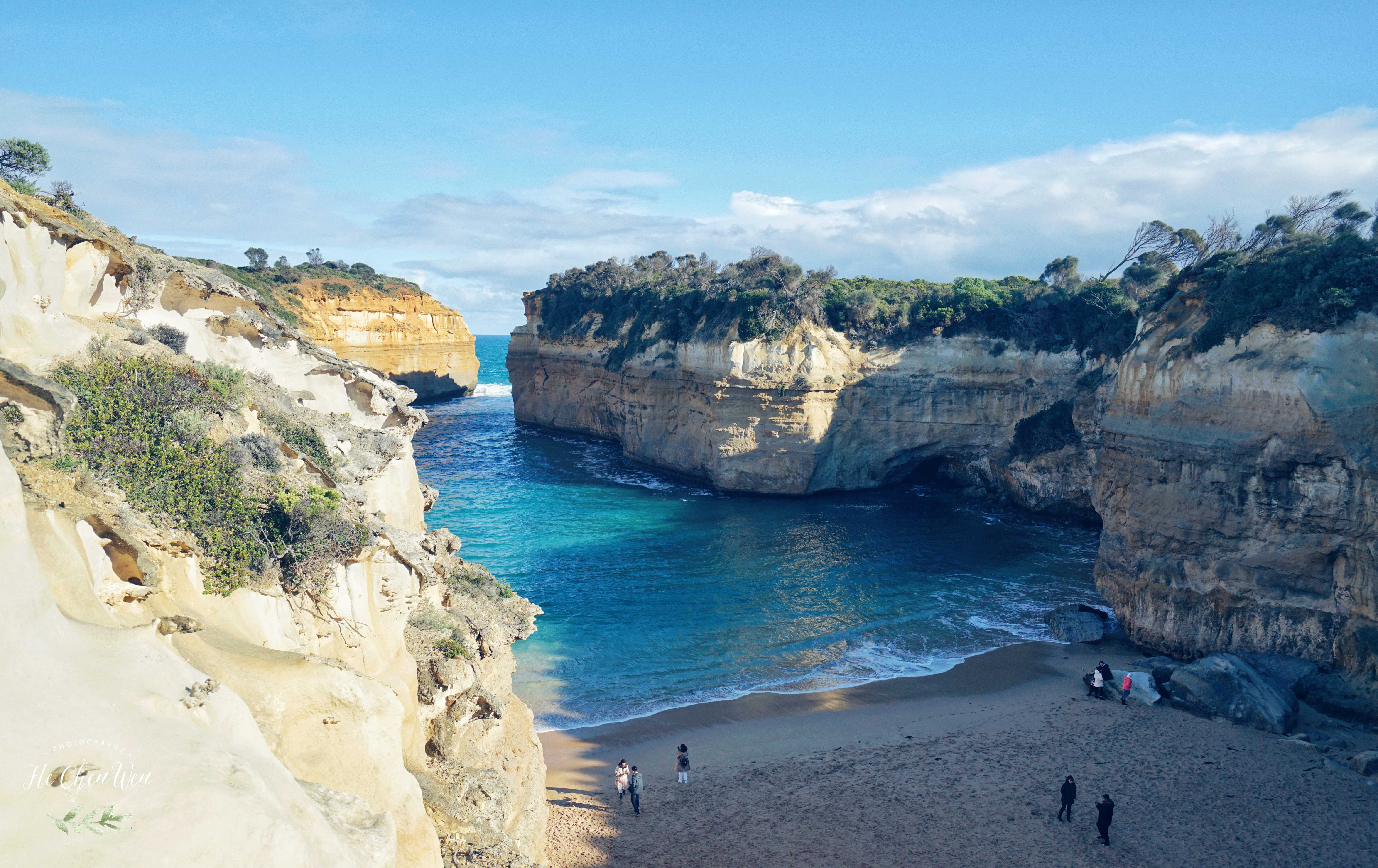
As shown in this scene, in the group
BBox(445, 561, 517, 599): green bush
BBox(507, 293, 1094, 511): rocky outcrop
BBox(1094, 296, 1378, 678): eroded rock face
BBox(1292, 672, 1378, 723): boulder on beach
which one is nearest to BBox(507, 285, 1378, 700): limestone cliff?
BBox(1094, 296, 1378, 678): eroded rock face

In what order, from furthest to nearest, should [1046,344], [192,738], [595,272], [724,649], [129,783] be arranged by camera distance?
[595,272] → [1046,344] → [724,649] → [192,738] → [129,783]

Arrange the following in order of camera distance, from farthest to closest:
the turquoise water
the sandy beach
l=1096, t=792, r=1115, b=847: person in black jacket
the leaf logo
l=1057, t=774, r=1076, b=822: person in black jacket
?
1. the turquoise water
2. l=1057, t=774, r=1076, b=822: person in black jacket
3. l=1096, t=792, r=1115, b=847: person in black jacket
4. the sandy beach
5. the leaf logo

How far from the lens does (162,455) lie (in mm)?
7352

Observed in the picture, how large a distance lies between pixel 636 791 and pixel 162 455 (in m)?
8.58

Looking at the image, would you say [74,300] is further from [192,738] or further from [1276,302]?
[1276,302]

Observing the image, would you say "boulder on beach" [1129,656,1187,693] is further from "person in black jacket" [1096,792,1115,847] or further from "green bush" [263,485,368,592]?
"green bush" [263,485,368,592]

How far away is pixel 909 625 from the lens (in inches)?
778

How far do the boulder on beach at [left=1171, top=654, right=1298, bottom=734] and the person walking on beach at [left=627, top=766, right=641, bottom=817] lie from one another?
11.2 meters

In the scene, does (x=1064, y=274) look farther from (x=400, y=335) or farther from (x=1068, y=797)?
(x=400, y=335)

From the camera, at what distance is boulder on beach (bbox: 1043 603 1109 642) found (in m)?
18.7

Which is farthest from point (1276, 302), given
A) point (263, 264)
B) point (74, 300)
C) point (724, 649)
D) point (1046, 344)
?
point (263, 264)

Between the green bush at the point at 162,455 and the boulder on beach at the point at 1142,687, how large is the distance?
16.4m

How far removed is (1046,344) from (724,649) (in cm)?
2172

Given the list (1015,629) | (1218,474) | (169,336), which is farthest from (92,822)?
(1015,629)
